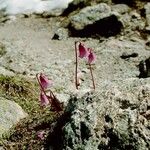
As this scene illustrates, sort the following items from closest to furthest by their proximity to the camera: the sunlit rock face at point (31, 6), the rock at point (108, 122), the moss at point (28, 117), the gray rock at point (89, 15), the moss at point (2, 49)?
the rock at point (108, 122) < the moss at point (28, 117) < the moss at point (2, 49) < the gray rock at point (89, 15) < the sunlit rock face at point (31, 6)

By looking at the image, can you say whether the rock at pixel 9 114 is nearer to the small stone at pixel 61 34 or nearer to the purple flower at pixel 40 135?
the purple flower at pixel 40 135

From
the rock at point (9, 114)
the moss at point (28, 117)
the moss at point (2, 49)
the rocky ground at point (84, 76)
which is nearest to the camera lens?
the rocky ground at point (84, 76)

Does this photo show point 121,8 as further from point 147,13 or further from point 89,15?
point 89,15

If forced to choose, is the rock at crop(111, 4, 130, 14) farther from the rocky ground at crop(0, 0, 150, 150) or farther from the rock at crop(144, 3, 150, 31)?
the rock at crop(144, 3, 150, 31)

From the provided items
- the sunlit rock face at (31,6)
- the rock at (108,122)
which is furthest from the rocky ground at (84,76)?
the sunlit rock face at (31,6)

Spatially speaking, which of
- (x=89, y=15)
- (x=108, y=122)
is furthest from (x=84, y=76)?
(x=108, y=122)

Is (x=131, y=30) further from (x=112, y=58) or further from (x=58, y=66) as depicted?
(x=58, y=66)

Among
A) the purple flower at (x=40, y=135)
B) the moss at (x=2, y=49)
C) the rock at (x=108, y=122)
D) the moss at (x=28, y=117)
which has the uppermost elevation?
the rock at (x=108, y=122)
